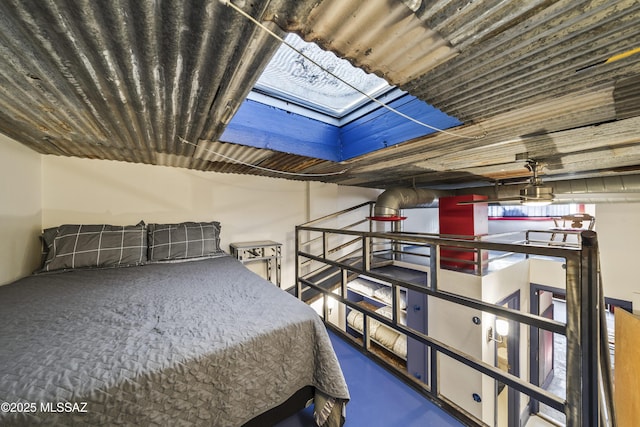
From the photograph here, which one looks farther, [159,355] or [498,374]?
[498,374]

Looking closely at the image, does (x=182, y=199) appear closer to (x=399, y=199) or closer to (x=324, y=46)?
(x=324, y=46)

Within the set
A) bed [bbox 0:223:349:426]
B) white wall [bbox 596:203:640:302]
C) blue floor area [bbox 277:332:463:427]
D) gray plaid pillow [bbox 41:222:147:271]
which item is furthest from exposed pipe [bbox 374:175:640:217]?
gray plaid pillow [bbox 41:222:147:271]

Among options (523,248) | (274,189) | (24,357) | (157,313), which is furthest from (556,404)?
(274,189)

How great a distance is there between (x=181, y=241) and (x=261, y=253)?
3.41 ft

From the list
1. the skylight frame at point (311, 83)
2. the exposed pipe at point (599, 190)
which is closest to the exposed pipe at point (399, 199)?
the exposed pipe at point (599, 190)

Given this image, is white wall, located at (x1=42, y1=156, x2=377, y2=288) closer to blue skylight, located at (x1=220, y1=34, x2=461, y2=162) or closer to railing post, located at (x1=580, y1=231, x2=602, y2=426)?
blue skylight, located at (x1=220, y1=34, x2=461, y2=162)

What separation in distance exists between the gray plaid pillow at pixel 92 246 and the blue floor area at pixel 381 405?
6.75 feet

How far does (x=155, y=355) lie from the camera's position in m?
0.84

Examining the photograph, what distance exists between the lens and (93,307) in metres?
1.25

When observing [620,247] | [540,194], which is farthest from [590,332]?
[620,247]

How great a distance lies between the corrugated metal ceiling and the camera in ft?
2.38

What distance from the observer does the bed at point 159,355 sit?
0.70 metres

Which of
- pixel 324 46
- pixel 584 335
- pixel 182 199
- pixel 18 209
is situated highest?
pixel 324 46

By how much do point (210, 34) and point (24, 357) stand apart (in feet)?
4.50
